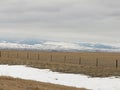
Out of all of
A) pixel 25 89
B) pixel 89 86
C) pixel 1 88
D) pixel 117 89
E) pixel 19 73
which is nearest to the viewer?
pixel 1 88

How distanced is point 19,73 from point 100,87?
1093 centimetres

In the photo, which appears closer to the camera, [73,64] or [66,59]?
[73,64]

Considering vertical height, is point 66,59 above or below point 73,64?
below

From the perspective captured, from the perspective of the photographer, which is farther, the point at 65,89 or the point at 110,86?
the point at 110,86

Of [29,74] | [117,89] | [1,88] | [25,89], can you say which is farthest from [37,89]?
[29,74]

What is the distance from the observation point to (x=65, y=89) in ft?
80.9

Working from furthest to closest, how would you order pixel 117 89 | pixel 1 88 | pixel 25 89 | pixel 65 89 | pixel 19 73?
pixel 19 73 → pixel 117 89 → pixel 65 89 → pixel 25 89 → pixel 1 88

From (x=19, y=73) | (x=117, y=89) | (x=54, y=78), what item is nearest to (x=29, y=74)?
(x=19, y=73)

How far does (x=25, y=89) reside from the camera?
1997 centimetres

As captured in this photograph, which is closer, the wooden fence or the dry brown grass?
the dry brown grass

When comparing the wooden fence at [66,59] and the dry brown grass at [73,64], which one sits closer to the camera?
the dry brown grass at [73,64]

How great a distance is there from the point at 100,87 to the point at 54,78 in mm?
6555

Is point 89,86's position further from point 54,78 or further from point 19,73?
point 19,73

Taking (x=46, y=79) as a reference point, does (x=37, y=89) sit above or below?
above
